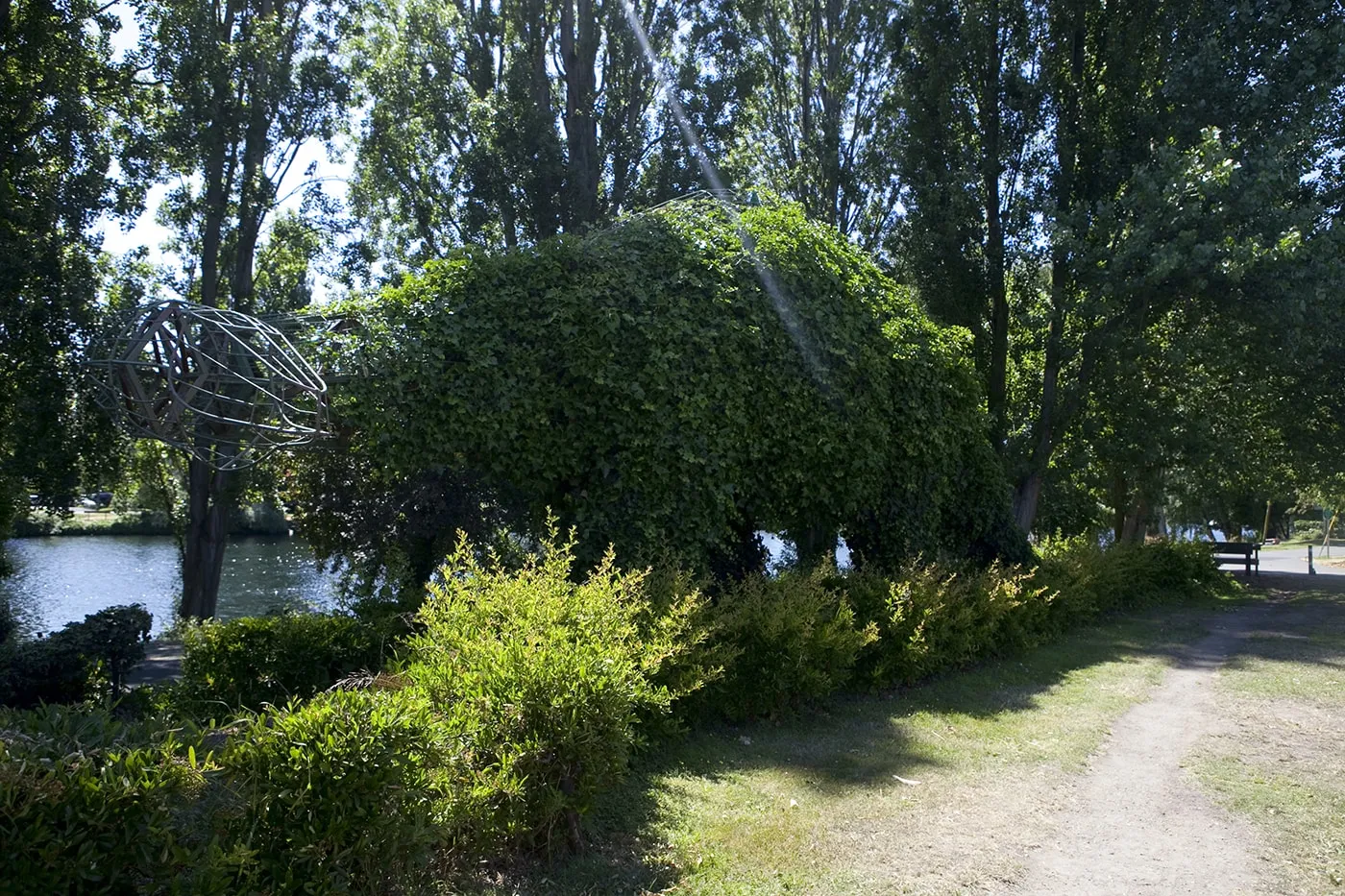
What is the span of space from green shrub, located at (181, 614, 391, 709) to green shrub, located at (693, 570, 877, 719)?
8.33ft

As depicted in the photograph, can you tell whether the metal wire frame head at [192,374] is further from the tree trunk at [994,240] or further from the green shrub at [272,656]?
the tree trunk at [994,240]

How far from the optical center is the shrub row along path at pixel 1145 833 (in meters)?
A: 4.79

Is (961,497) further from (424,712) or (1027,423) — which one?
(424,712)

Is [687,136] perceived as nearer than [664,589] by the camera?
No

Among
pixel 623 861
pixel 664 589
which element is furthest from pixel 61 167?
pixel 623 861

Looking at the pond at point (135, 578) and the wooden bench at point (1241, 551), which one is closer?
the wooden bench at point (1241, 551)

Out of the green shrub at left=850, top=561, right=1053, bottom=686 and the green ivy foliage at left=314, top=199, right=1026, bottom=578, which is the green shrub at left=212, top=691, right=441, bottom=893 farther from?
the green shrub at left=850, top=561, right=1053, bottom=686

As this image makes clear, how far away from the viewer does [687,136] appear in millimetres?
19812

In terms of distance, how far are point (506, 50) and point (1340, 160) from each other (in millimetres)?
15635

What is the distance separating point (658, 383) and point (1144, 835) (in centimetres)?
538

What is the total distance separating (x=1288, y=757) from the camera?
6977mm

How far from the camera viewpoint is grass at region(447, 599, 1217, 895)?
Answer: 15.6ft

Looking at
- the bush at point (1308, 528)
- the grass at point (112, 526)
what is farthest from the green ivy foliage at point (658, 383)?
→ the bush at point (1308, 528)

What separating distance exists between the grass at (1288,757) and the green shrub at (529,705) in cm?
332
